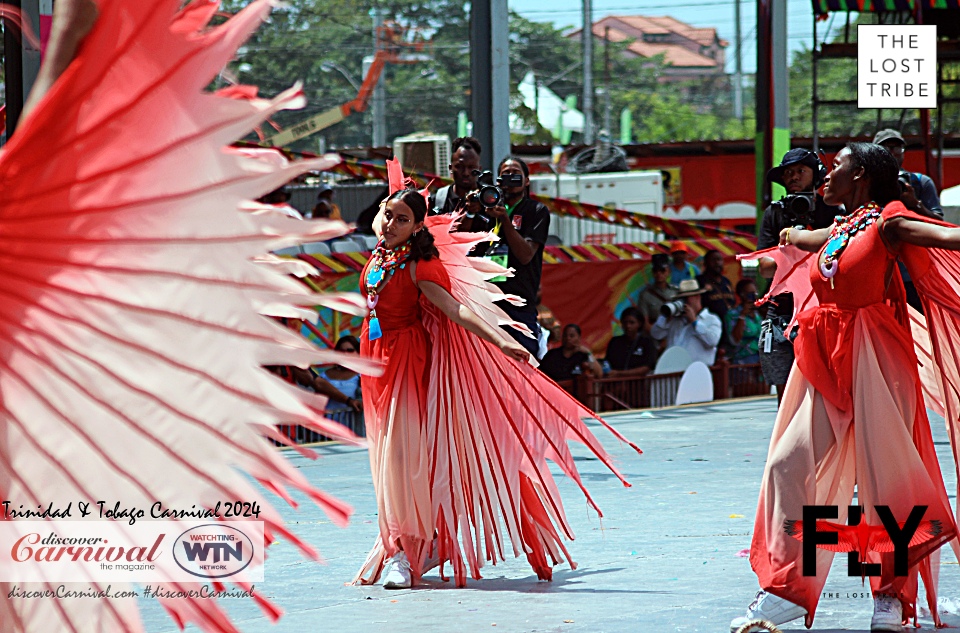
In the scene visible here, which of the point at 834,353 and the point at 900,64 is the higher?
the point at 900,64

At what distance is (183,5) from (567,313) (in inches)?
451

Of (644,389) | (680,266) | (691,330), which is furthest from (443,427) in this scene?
(680,266)

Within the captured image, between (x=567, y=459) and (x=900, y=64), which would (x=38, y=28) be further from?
(x=900, y=64)

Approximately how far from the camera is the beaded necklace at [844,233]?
4.59m

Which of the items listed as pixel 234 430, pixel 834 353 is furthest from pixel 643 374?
pixel 234 430

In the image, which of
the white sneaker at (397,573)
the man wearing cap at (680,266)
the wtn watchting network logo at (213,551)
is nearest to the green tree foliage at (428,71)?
the man wearing cap at (680,266)

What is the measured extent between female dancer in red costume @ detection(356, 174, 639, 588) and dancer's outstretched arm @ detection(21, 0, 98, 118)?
3.66 m

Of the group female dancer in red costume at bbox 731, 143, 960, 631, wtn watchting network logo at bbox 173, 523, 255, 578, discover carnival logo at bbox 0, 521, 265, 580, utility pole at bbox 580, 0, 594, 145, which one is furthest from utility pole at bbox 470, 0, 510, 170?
utility pole at bbox 580, 0, 594, 145

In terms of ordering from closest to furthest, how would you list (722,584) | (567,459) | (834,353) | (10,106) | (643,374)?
1. (834,353)
2. (722,584)
3. (567,459)
4. (10,106)
5. (643,374)

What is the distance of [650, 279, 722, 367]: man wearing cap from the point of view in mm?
13109

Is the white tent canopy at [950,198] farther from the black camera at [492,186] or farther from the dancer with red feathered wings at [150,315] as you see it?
the dancer with red feathered wings at [150,315]

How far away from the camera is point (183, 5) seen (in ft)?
6.29

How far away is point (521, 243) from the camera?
7207 millimetres

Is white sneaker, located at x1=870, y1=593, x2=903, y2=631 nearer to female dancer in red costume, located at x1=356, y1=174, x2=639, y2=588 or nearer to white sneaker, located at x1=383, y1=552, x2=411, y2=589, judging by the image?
female dancer in red costume, located at x1=356, y1=174, x2=639, y2=588
